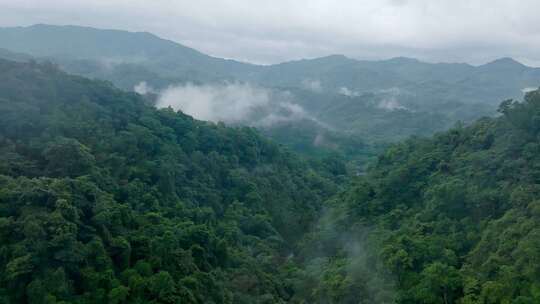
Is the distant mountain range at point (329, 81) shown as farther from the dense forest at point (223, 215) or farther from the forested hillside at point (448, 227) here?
the forested hillside at point (448, 227)

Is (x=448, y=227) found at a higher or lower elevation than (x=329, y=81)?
higher

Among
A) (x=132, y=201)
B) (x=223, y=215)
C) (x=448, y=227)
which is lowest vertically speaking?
(x=223, y=215)

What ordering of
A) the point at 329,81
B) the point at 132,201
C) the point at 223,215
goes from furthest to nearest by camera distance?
the point at 329,81 < the point at 223,215 < the point at 132,201

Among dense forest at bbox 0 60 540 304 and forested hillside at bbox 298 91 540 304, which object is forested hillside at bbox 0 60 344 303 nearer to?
dense forest at bbox 0 60 540 304

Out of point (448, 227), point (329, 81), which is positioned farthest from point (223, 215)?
point (329, 81)

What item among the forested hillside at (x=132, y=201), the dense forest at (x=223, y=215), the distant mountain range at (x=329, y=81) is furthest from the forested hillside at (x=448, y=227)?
the distant mountain range at (x=329, y=81)

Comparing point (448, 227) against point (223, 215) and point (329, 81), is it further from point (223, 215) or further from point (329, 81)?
point (329, 81)
